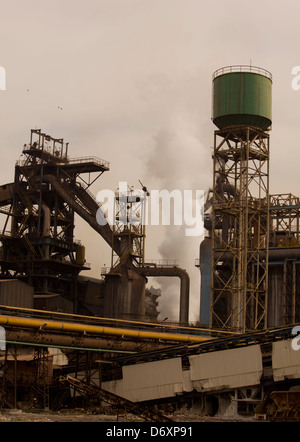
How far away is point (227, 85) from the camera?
64812 millimetres

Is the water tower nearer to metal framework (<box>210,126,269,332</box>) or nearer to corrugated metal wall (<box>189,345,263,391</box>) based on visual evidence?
metal framework (<box>210,126,269,332</box>)

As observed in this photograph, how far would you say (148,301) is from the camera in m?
96.6

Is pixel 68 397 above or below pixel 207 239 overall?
below

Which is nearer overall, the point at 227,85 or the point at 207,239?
the point at 227,85

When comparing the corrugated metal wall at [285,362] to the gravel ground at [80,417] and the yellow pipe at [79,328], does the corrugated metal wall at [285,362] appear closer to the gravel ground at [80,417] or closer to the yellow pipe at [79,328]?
the gravel ground at [80,417]

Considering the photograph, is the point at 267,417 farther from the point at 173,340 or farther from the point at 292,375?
the point at 173,340

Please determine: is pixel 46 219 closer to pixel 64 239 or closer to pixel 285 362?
pixel 64 239

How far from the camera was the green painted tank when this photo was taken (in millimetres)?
63906

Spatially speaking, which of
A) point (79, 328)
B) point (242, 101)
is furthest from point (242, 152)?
point (79, 328)

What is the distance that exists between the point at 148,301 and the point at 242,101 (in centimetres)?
3909

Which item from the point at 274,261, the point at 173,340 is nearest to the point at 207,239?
the point at 274,261

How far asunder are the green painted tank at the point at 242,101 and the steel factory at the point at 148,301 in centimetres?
10

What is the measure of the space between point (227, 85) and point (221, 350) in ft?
101

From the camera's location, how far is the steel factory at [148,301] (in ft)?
129
